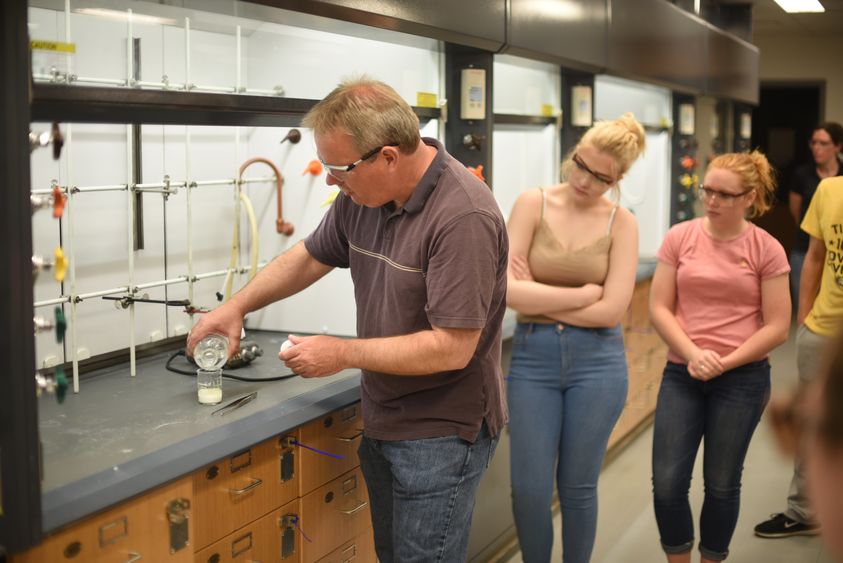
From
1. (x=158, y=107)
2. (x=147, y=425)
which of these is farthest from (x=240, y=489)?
(x=158, y=107)

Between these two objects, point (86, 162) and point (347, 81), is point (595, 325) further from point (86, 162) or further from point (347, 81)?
point (86, 162)

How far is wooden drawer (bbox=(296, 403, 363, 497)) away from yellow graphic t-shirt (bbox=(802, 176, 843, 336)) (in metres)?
1.49

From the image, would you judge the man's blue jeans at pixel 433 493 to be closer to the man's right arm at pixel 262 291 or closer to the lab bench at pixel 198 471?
the lab bench at pixel 198 471

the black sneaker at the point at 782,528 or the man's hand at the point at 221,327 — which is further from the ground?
the man's hand at the point at 221,327

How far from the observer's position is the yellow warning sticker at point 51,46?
159 centimetres

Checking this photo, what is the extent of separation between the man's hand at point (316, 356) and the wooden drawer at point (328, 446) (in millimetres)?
333

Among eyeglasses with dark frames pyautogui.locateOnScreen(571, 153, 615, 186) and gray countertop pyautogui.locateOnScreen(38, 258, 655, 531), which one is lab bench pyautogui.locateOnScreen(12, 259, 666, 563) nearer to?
gray countertop pyautogui.locateOnScreen(38, 258, 655, 531)

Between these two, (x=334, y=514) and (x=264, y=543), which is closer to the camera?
(x=264, y=543)

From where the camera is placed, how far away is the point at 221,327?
2.12m

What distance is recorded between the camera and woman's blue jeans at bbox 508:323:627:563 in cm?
266

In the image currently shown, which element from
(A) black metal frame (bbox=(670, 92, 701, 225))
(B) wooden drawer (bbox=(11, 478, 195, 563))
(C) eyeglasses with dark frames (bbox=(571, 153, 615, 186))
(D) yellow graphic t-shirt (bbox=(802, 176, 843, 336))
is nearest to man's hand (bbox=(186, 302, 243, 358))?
(B) wooden drawer (bbox=(11, 478, 195, 563))

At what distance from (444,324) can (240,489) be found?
1.89 ft

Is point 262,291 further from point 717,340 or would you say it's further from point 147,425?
point 717,340

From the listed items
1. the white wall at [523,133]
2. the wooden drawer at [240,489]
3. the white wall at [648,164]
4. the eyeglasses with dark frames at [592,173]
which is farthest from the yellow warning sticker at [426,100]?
the white wall at [648,164]
